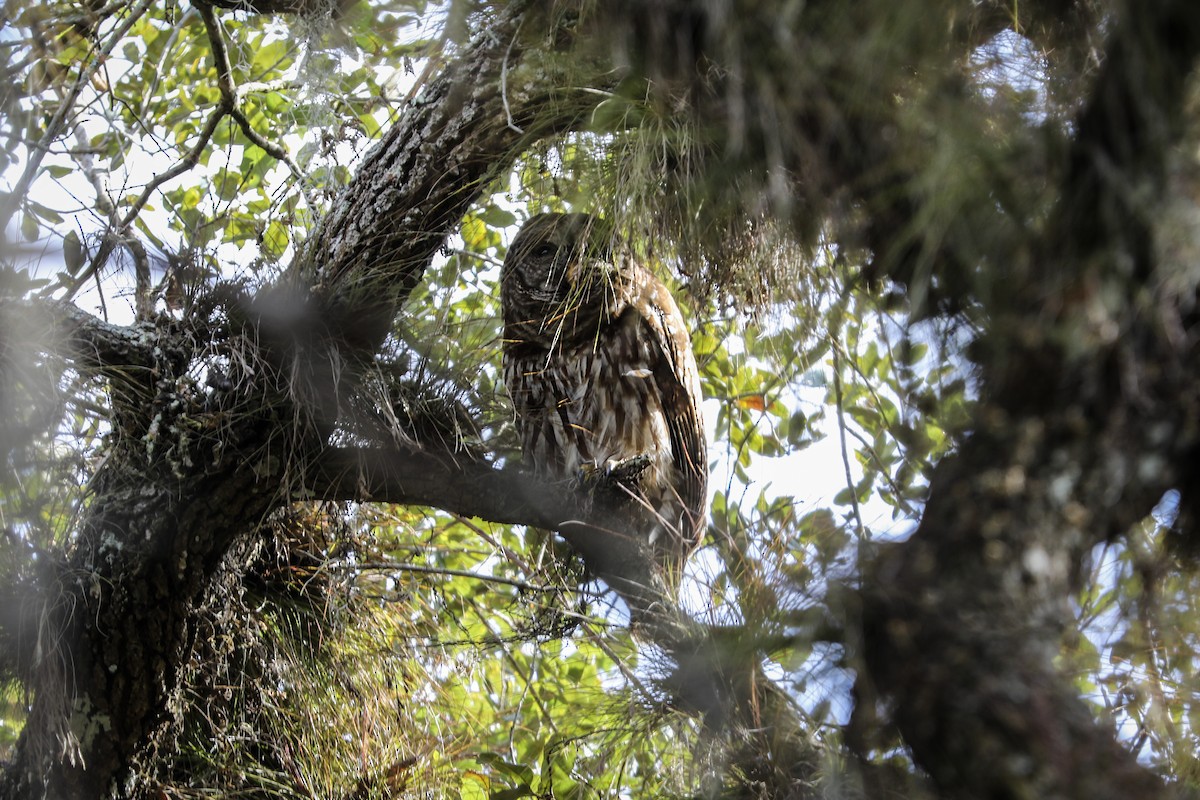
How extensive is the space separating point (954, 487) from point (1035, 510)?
3.3 inches

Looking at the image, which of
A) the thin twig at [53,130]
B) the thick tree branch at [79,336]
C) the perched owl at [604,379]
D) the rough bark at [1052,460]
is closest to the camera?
the rough bark at [1052,460]

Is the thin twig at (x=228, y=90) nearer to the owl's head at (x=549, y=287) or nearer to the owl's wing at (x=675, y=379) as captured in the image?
the owl's head at (x=549, y=287)

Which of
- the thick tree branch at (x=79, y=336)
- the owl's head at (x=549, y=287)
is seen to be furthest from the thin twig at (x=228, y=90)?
the thick tree branch at (x=79, y=336)

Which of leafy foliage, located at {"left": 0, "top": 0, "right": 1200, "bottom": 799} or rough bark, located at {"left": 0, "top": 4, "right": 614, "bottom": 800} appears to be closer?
leafy foliage, located at {"left": 0, "top": 0, "right": 1200, "bottom": 799}

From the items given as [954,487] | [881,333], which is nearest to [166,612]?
[881,333]

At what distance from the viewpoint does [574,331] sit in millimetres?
3385

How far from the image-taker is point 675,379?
11.3ft

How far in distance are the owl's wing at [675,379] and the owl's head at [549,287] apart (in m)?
0.15

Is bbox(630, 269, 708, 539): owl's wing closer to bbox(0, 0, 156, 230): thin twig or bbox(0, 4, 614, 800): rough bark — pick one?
bbox(0, 4, 614, 800): rough bark

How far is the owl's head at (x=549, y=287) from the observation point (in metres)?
3.26

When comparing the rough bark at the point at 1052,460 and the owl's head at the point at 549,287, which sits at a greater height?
the owl's head at the point at 549,287

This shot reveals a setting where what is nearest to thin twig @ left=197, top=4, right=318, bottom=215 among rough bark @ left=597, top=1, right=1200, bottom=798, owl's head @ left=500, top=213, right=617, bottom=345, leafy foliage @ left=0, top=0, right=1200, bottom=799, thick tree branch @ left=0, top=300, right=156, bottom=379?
leafy foliage @ left=0, top=0, right=1200, bottom=799

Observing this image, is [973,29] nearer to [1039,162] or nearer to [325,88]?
[1039,162]

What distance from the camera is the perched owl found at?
336 cm
